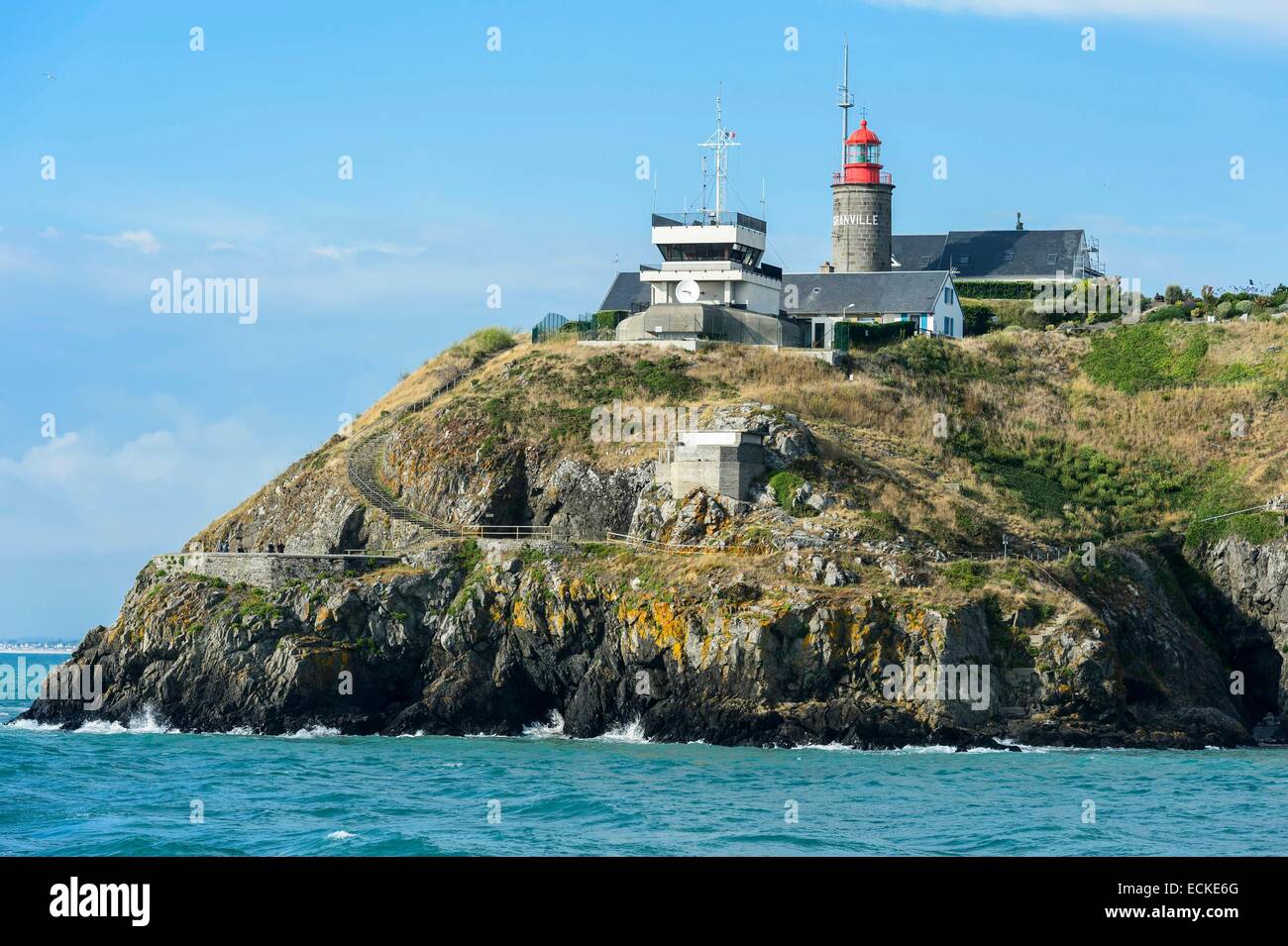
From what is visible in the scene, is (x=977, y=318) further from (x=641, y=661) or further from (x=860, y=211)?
(x=641, y=661)

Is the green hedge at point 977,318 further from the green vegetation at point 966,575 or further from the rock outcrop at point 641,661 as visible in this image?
the green vegetation at point 966,575

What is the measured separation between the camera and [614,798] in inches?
1580

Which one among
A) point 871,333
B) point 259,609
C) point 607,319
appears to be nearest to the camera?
point 259,609

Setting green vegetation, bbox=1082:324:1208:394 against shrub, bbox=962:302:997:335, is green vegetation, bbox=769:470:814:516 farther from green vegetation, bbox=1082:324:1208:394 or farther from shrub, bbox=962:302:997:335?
shrub, bbox=962:302:997:335

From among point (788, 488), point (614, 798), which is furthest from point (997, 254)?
point (614, 798)

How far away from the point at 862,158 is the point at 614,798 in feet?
175

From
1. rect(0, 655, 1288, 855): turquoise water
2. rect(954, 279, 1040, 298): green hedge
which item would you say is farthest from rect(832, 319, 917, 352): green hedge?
rect(0, 655, 1288, 855): turquoise water

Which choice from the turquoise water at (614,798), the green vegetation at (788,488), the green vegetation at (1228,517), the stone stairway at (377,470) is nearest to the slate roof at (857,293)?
the stone stairway at (377,470)

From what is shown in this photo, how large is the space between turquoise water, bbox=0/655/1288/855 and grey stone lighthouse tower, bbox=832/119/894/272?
134 ft

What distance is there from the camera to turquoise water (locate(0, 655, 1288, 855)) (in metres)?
34.7

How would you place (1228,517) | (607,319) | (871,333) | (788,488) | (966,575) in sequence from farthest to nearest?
(607,319) → (871,333) → (1228,517) → (788,488) → (966,575)

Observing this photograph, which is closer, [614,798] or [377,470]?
[614,798]

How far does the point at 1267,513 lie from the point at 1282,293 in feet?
82.7
